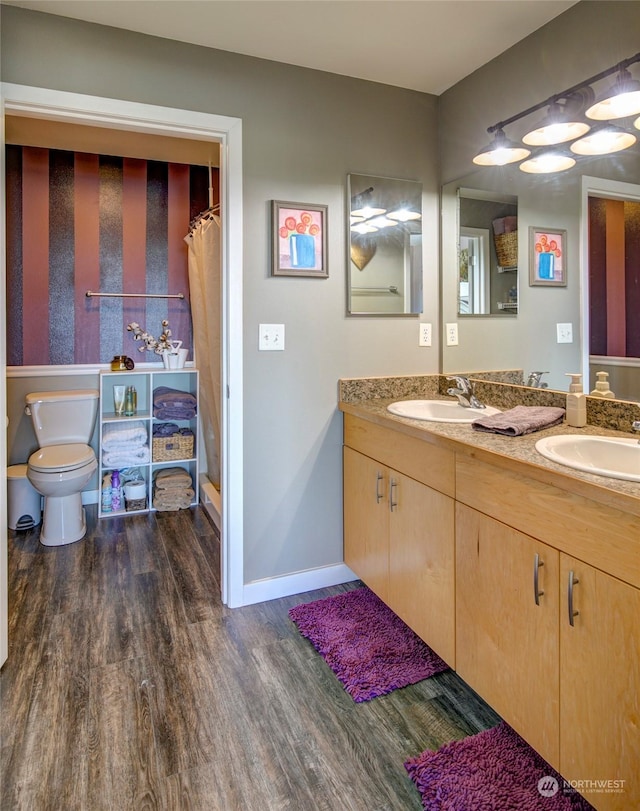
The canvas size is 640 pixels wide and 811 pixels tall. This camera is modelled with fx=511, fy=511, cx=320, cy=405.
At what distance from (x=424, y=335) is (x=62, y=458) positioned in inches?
86.7

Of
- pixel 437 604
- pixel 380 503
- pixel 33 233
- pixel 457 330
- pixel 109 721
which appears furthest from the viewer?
pixel 33 233

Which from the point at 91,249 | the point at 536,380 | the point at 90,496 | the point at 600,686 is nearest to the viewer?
the point at 600,686

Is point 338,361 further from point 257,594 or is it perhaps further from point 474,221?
point 257,594

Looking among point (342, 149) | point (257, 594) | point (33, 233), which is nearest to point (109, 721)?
point (257, 594)

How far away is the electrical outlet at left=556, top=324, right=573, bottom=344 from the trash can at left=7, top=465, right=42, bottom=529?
305 centimetres

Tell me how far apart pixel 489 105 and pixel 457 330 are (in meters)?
0.99

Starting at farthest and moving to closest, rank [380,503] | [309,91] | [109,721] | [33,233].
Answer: [33,233] < [309,91] < [380,503] < [109,721]

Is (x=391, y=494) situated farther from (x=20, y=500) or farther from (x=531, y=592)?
(x=20, y=500)

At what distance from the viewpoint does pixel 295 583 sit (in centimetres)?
241

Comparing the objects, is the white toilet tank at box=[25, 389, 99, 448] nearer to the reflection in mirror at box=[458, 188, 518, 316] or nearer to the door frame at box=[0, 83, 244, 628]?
the door frame at box=[0, 83, 244, 628]

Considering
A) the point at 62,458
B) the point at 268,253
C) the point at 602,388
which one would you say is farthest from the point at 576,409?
the point at 62,458

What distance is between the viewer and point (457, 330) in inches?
100.0

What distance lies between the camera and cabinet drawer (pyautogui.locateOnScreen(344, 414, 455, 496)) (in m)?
1.67

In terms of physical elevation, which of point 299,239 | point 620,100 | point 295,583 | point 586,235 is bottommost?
point 295,583
